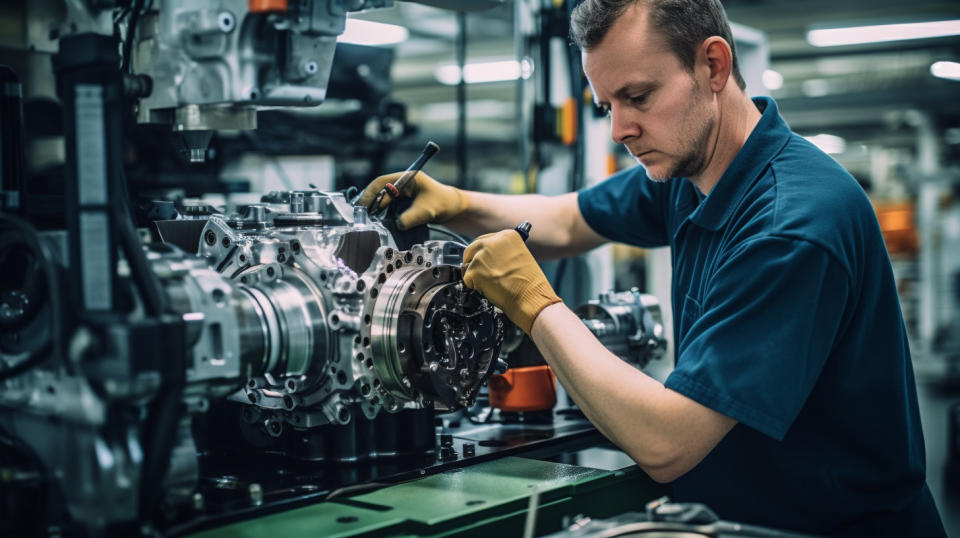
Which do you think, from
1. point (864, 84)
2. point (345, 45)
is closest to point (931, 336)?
point (864, 84)

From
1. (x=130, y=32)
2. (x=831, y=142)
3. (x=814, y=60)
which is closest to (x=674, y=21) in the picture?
(x=130, y=32)

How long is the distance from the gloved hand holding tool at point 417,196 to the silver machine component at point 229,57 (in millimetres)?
393

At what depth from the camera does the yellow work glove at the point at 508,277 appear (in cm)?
141

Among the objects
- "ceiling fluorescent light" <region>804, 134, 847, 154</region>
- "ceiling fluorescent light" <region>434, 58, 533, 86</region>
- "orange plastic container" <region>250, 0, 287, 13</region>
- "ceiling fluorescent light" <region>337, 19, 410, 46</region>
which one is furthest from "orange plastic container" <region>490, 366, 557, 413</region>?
"ceiling fluorescent light" <region>804, 134, 847, 154</region>

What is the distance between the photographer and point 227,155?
3.65 metres

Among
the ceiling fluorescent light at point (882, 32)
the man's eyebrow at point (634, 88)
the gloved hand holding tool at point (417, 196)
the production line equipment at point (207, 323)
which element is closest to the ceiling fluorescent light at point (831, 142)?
the ceiling fluorescent light at point (882, 32)

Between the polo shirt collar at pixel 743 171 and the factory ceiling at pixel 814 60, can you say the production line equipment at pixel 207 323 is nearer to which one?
the polo shirt collar at pixel 743 171

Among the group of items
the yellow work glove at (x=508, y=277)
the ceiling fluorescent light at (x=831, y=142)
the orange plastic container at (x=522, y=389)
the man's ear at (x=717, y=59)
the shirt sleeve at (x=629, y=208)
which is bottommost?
the orange plastic container at (x=522, y=389)

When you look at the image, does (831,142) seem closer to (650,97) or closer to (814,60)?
(814,60)

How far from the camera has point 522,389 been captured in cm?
172

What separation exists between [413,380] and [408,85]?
1027cm

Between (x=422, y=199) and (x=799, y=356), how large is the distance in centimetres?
→ 82

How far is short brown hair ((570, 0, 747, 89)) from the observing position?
4.78ft

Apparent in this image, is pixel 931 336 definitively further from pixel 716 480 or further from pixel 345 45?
pixel 716 480
